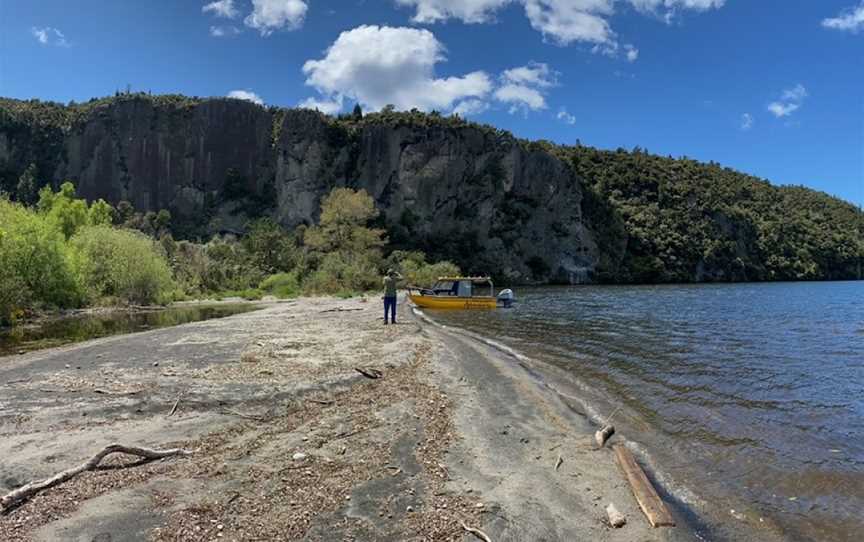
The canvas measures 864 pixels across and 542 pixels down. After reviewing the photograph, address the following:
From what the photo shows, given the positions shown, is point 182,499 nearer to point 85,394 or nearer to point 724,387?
point 85,394

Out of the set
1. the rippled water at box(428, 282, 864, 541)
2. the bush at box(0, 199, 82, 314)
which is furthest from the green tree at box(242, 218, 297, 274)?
the rippled water at box(428, 282, 864, 541)

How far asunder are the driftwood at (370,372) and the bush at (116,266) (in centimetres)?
3359

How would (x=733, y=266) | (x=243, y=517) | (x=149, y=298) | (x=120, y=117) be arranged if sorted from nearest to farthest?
(x=243, y=517), (x=149, y=298), (x=120, y=117), (x=733, y=266)

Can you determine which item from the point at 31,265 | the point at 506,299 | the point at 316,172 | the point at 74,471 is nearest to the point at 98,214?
the point at 31,265

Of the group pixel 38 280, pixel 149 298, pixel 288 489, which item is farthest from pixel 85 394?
pixel 149 298

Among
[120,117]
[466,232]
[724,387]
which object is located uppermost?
[120,117]

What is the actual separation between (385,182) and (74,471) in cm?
11589

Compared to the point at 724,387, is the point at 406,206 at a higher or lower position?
higher

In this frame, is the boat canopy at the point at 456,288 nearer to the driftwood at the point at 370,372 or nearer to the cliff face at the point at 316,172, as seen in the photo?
the driftwood at the point at 370,372

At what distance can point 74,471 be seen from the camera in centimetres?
694

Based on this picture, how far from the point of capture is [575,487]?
7578 mm

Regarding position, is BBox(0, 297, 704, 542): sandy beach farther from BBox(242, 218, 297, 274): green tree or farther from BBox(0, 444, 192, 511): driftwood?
BBox(242, 218, 297, 274): green tree

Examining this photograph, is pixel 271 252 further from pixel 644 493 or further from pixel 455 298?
pixel 644 493

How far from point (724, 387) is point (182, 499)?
1275 cm
